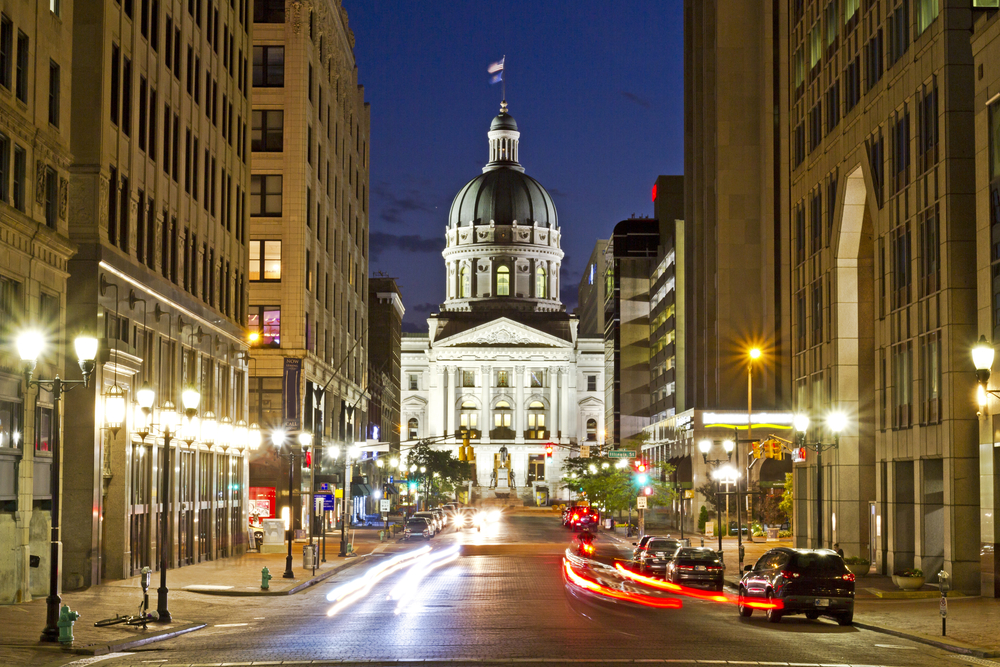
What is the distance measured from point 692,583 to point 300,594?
11645 mm

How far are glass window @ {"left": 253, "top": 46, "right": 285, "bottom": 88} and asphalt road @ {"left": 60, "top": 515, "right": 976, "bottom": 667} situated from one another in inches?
1696

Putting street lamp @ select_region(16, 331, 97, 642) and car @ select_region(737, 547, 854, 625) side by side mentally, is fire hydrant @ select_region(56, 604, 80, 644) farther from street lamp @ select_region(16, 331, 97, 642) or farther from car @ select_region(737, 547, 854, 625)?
car @ select_region(737, 547, 854, 625)

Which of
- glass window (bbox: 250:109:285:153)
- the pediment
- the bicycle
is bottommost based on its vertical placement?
the bicycle

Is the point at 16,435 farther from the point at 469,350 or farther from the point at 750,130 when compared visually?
the point at 469,350

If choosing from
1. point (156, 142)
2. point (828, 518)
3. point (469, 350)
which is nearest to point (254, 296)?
point (156, 142)

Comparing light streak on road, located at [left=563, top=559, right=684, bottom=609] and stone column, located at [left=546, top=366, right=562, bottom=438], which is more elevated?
stone column, located at [left=546, top=366, right=562, bottom=438]

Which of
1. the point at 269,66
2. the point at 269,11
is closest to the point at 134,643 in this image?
the point at 269,66

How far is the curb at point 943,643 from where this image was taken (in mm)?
23689

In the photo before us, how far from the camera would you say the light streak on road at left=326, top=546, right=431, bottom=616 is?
34.6 meters

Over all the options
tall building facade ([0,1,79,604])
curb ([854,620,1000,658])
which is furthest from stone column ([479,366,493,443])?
curb ([854,620,1000,658])

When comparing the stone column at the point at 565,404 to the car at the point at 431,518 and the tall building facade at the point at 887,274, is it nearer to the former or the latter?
the car at the point at 431,518

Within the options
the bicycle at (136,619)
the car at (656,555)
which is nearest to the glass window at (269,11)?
the car at (656,555)

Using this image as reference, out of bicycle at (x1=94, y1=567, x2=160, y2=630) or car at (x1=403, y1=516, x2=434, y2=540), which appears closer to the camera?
bicycle at (x1=94, y1=567, x2=160, y2=630)

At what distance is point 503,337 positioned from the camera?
646 ft
